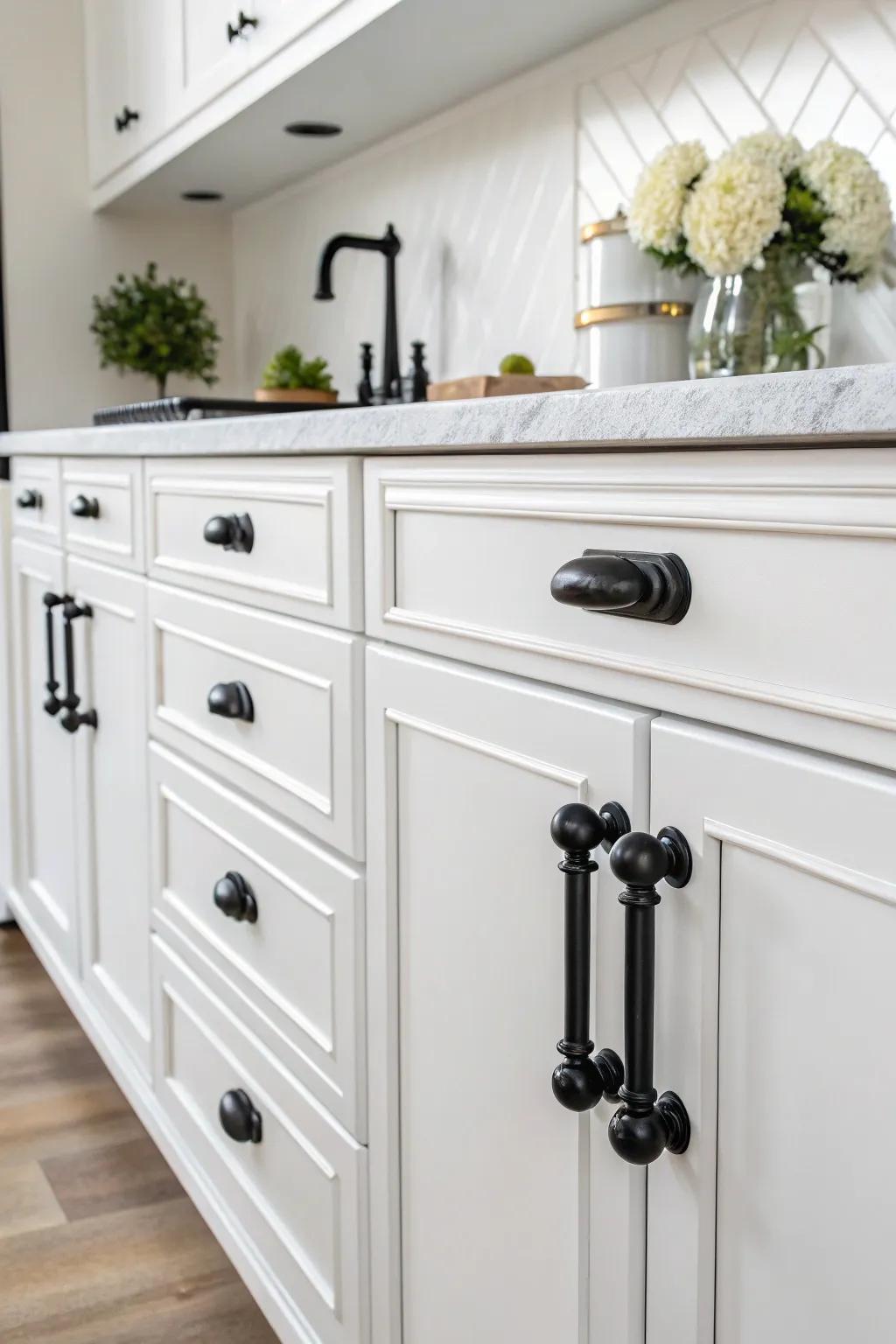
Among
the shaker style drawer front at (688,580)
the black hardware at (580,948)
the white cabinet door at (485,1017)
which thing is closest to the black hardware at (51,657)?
the white cabinet door at (485,1017)

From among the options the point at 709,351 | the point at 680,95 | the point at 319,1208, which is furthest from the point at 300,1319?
the point at 680,95

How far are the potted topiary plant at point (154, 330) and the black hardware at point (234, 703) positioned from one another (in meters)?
1.58

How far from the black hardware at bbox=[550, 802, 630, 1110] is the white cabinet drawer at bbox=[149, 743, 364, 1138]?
1.23 ft

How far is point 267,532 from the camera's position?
126cm

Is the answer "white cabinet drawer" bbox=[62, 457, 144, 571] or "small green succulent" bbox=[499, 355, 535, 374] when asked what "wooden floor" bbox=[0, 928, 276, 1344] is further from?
"small green succulent" bbox=[499, 355, 535, 374]

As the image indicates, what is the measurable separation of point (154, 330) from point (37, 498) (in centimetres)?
61

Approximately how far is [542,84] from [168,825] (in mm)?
1130

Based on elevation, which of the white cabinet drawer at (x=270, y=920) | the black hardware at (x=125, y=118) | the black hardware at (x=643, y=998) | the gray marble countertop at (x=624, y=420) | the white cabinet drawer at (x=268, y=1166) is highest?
the black hardware at (x=125, y=118)

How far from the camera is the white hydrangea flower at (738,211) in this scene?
1.23m

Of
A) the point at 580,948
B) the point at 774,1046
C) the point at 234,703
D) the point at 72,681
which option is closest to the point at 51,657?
the point at 72,681

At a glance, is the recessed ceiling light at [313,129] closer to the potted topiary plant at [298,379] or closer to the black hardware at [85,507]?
the potted topiary plant at [298,379]

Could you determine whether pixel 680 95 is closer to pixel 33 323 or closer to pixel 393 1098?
pixel 393 1098

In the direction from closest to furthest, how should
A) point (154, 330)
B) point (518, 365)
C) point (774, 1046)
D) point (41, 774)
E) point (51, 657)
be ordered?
1. point (774, 1046)
2. point (518, 365)
3. point (51, 657)
4. point (41, 774)
5. point (154, 330)

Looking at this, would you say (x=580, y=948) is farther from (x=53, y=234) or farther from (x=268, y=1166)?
(x=53, y=234)
